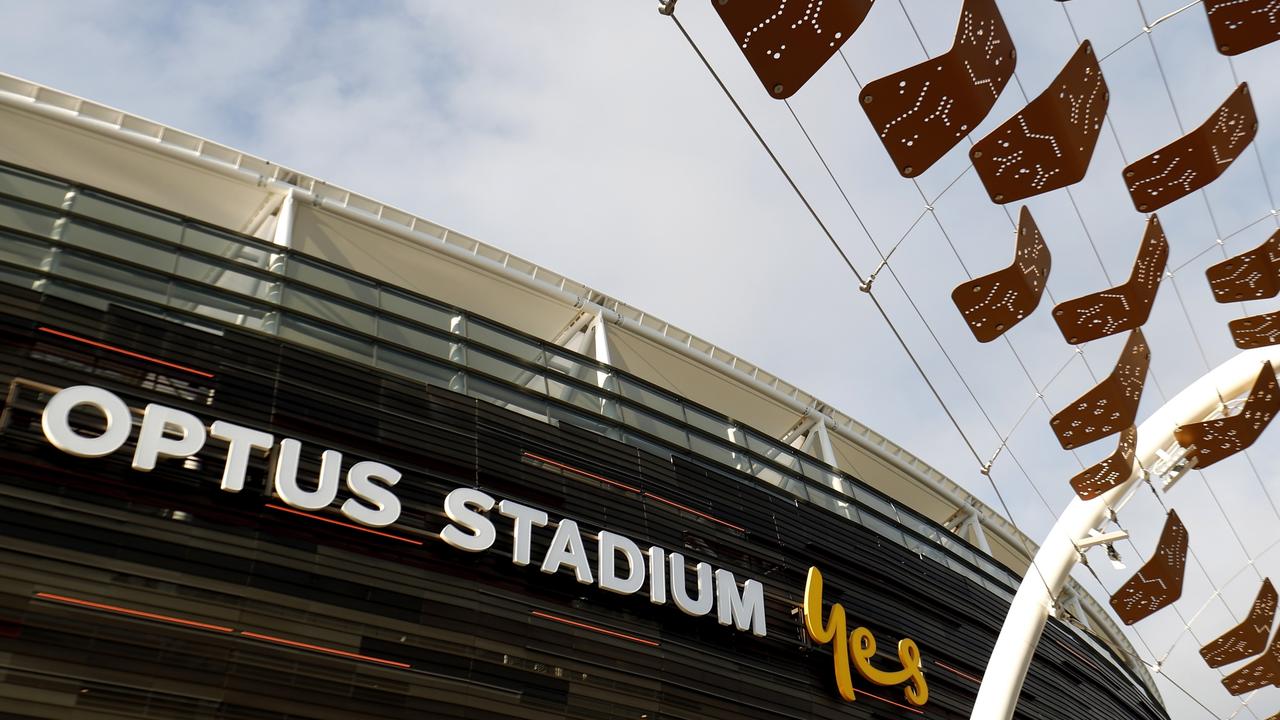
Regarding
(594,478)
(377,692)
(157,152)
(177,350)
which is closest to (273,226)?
(157,152)

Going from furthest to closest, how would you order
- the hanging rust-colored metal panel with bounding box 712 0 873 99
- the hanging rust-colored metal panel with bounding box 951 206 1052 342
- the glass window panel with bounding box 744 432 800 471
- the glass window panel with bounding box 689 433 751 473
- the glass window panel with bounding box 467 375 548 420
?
1. the glass window panel with bounding box 744 432 800 471
2. the glass window panel with bounding box 689 433 751 473
3. the glass window panel with bounding box 467 375 548 420
4. the hanging rust-colored metal panel with bounding box 951 206 1052 342
5. the hanging rust-colored metal panel with bounding box 712 0 873 99

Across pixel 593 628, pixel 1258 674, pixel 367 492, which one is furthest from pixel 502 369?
pixel 1258 674

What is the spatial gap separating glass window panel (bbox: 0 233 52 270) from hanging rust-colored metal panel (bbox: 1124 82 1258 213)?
38.9ft

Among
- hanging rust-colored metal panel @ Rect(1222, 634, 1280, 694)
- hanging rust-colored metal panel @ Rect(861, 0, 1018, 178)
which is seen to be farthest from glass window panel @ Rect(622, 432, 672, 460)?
hanging rust-colored metal panel @ Rect(861, 0, 1018, 178)

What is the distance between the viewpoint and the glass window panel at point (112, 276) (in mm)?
12148

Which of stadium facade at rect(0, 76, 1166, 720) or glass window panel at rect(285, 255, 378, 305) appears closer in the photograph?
stadium facade at rect(0, 76, 1166, 720)

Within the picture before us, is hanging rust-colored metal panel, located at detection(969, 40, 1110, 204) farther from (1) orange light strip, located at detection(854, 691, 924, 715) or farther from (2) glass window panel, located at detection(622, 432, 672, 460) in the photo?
(1) orange light strip, located at detection(854, 691, 924, 715)

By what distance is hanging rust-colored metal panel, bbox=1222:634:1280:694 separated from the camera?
51.8 feet

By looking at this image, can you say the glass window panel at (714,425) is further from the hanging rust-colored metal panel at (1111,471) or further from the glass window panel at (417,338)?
the hanging rust-colored metal panel at (1111,471)

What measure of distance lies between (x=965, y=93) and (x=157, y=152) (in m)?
13.7

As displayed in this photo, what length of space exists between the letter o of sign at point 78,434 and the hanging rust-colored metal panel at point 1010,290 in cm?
858

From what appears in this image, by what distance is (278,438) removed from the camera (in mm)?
11914

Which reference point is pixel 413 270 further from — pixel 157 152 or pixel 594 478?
pixel 594 478

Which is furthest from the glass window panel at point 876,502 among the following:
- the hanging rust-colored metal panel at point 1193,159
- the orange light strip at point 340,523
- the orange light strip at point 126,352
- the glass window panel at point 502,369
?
the orange light strip at point 126,352
